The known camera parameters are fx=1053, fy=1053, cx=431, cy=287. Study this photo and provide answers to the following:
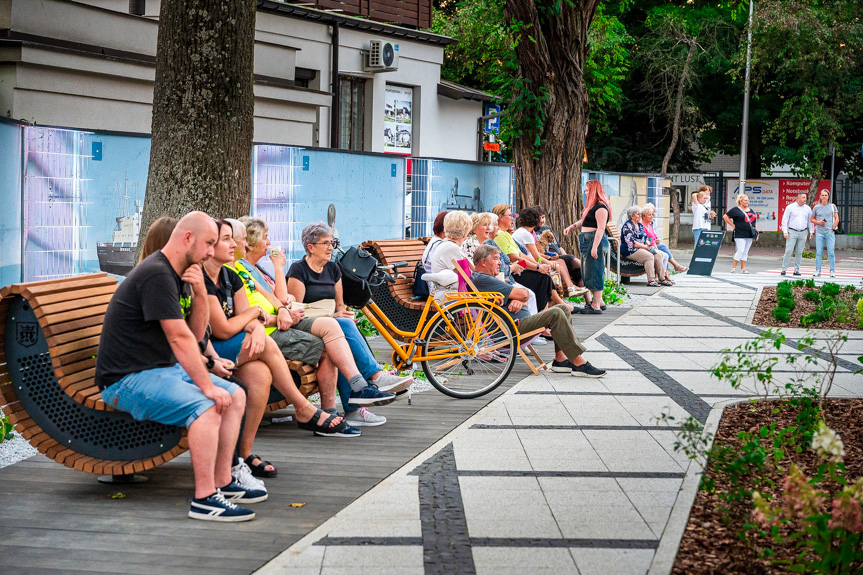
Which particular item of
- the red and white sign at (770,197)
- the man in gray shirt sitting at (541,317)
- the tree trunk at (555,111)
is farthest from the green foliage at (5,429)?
the red and white sign at (770,197)

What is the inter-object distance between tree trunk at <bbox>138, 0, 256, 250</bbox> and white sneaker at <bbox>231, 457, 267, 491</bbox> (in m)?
2.95

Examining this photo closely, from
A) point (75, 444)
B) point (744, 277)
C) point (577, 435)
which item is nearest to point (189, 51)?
point (75, 444)

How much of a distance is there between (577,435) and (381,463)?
56.6 inches

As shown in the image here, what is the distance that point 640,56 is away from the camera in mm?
37844

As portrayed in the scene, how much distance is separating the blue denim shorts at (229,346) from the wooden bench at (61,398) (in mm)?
822

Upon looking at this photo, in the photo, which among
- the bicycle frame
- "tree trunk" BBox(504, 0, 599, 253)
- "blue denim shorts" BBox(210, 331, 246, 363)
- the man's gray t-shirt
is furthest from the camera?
the man's gray t-shirt

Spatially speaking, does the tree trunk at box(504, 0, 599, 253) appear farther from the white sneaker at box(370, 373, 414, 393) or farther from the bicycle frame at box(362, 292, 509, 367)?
the white sneaker at box(370, 373, 414, 393)

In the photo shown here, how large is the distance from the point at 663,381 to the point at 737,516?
13.4 ft

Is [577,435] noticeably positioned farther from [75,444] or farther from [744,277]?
[744,277]

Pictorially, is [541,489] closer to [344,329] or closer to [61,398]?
[344,329]

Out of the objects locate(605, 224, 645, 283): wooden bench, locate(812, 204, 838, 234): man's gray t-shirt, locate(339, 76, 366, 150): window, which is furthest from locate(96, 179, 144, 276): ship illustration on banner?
locate(812, 204, 838, 234): man's gray t-shirt

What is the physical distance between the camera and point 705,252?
2138cm

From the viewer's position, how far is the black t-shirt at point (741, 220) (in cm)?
2125

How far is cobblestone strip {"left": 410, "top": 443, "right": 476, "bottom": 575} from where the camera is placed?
4309mm
